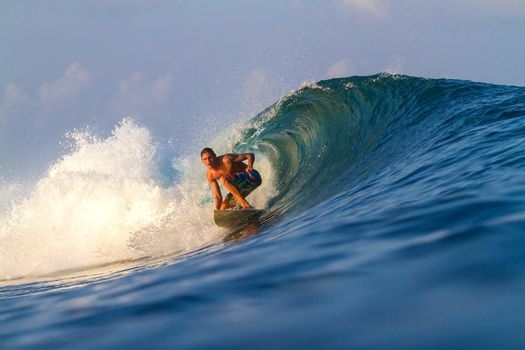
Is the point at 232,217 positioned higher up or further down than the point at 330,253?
higher up

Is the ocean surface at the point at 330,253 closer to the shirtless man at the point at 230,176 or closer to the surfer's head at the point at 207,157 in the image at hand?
the shirtless man at the point at 230,176

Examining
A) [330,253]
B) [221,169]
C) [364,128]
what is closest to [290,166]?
[364,128]

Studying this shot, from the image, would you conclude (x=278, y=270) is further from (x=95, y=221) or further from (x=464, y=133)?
(x=95, y=221)

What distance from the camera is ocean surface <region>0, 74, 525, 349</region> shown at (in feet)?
5.92

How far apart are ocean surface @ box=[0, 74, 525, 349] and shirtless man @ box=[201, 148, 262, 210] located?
0.54m

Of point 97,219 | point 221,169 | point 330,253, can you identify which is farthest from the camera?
point 97,219

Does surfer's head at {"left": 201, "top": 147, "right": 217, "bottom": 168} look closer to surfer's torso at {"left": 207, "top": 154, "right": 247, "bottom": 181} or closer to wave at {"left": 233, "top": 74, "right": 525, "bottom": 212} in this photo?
surfer's torso at {"left": 207, "top": 154, "right": 247, "bottom": 181}

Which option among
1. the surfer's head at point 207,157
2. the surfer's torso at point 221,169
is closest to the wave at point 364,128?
the surfer's torso at point 221,169

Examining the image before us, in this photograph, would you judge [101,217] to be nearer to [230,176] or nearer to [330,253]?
[230,176]

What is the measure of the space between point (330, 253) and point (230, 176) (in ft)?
19.3

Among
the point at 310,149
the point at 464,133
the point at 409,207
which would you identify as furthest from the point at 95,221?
the point at 409,207

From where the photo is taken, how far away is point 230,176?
8.89 m

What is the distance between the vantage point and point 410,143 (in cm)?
905

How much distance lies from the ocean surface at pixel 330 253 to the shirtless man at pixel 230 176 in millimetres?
535
